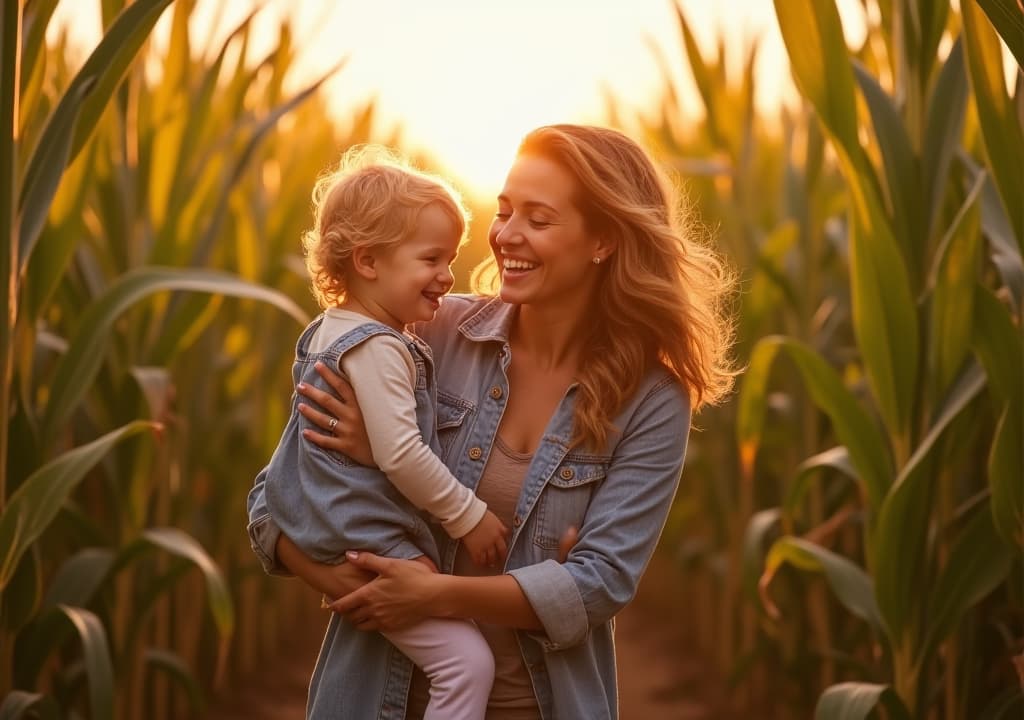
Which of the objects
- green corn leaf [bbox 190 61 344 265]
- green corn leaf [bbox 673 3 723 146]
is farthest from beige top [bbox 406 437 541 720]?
green corn leaf [bbox 673 3 723 146]

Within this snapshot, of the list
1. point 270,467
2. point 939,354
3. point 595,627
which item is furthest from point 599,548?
point 939,354

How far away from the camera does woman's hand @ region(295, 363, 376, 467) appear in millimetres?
1635

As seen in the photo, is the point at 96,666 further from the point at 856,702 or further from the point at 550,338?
the point at 856,702

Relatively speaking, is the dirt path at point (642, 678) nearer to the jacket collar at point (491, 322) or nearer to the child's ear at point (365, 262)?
the jacket collar at point (491, 322)

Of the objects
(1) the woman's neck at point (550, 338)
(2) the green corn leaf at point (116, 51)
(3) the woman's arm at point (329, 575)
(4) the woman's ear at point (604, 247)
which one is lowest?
→ (3) the woman's arm at point (329, 575)

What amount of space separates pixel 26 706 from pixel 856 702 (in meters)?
1.38

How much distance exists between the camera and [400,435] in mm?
1610

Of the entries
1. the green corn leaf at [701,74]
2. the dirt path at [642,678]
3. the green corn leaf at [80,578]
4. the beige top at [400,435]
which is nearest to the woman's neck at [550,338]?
the beige top at [400,435]

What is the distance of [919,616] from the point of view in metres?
2.25

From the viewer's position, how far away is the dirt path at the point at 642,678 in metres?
4.24

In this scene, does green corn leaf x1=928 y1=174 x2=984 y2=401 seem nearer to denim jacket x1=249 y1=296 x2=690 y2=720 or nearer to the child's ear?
denim jacket x1=249 y1=296 x2=690 y2=720

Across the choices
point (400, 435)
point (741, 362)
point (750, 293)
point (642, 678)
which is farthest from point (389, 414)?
point (642, 678)

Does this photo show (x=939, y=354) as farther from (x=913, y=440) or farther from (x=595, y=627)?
(x=595, y=627)

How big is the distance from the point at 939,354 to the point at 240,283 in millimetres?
1332
